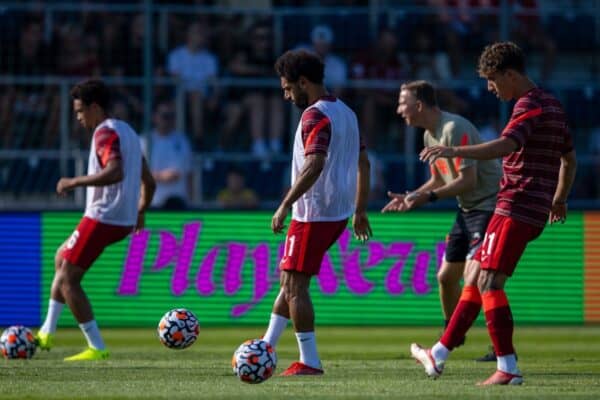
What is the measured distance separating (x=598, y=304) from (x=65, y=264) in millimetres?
7737

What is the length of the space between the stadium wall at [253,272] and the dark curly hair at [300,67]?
700 centimetres

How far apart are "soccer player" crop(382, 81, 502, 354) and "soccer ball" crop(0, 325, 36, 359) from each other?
3678mm

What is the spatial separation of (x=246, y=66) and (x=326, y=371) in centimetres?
1059

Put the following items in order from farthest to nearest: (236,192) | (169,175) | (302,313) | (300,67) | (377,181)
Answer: (377,181) < (236,192) < (169,175) < (300,67) < (302,313)

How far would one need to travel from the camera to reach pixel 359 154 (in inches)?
427

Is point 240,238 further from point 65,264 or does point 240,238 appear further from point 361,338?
point 65,264

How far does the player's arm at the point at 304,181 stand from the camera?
9875mm

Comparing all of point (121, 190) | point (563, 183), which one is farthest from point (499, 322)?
point (121, 190)

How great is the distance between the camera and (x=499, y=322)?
9.37m

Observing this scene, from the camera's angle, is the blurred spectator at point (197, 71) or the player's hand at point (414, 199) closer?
the player's hand at point (414, 199)

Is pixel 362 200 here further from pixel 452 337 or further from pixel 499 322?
pixel 499 322

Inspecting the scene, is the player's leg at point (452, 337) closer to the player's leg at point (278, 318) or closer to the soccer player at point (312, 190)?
the soccer player at point (312, 190)

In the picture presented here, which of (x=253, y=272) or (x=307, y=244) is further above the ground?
(x=307, y=244)

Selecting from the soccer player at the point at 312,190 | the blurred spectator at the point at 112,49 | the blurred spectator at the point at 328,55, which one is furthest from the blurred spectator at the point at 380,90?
the soccer player at the point at 312,190
